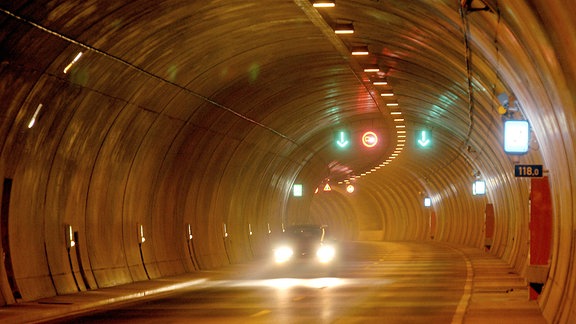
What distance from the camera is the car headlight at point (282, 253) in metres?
44.0

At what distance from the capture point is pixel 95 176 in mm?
27531

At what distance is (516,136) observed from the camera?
2206 centimetres

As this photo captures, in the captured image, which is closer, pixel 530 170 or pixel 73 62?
pixel 530 170

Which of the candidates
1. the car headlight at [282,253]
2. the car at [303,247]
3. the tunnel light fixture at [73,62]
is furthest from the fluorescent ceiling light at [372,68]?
the car at [303,247]

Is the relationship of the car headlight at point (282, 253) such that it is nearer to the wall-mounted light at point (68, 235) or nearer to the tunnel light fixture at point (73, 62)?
the wall-mounted light at point (68, 235)

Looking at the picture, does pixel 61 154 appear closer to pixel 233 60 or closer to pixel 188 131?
pixel 233 60

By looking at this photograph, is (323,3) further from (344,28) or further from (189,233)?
(189,233)

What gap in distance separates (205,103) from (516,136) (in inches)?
482

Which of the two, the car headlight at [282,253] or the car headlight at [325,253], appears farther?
the car headlight at [325,253]

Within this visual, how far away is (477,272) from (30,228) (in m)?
17.3

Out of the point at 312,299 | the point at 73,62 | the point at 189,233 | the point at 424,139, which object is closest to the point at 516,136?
the point at 312,299

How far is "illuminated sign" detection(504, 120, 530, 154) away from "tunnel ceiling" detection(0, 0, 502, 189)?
1.44 meters

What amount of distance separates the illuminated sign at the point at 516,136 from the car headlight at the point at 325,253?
2362 centimetres

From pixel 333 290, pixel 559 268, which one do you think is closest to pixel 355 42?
pixel 333 290
